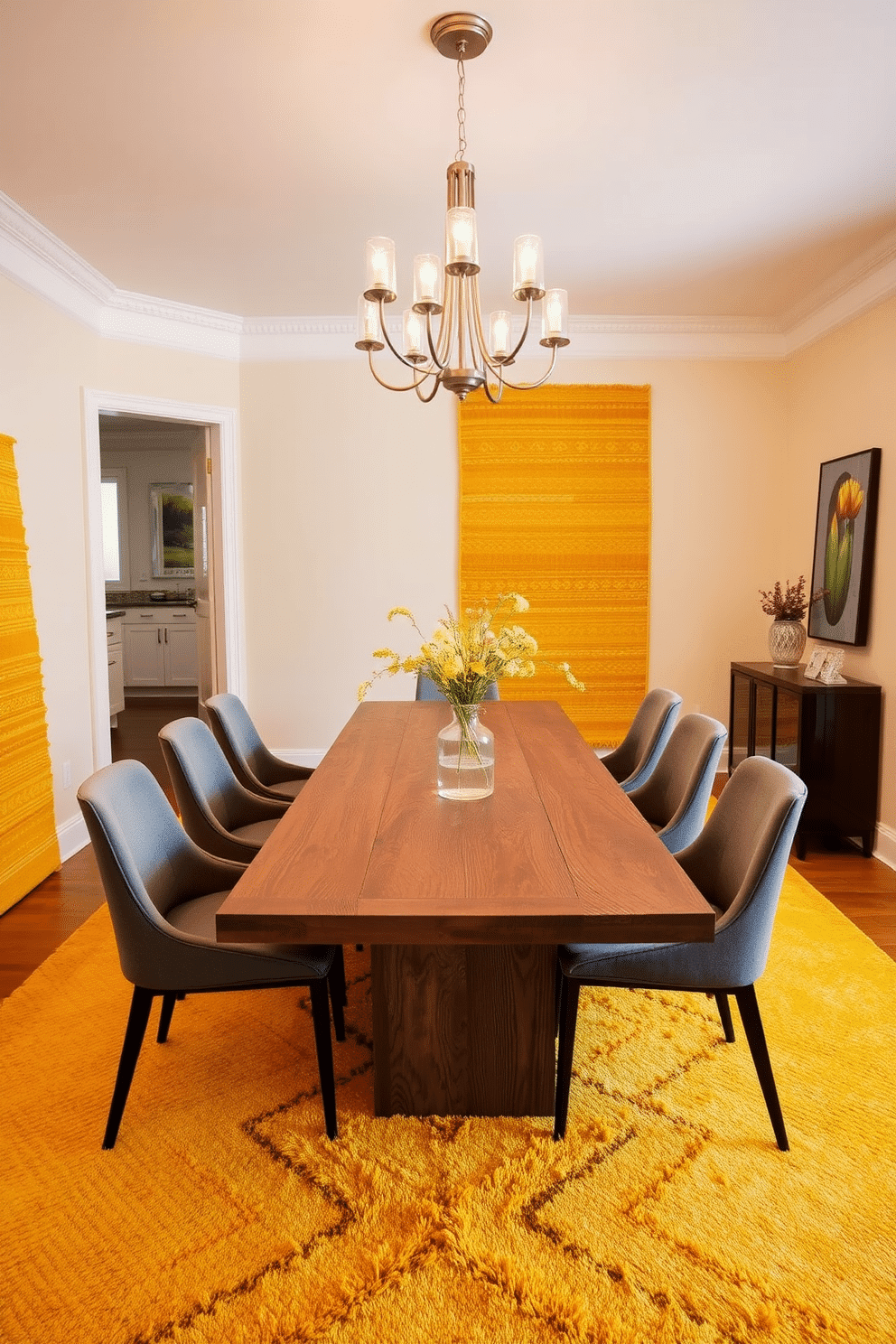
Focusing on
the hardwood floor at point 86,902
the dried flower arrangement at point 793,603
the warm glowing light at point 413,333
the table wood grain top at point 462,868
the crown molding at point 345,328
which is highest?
the crown molding at point 345,328

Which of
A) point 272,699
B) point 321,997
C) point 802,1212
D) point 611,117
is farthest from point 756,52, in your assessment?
point 272,699

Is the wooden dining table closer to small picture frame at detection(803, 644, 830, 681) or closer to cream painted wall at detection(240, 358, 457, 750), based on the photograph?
small picture frame at detection(803, 644, 830, 681)

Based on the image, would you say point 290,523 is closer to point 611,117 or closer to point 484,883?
point 611,117

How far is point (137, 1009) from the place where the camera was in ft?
6.29

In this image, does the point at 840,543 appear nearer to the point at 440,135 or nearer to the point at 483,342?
the point at 483,342

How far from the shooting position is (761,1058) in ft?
6.14

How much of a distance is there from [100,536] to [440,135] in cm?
255

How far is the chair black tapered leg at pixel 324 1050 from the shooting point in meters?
1.88

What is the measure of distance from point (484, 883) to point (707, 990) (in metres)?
0.66

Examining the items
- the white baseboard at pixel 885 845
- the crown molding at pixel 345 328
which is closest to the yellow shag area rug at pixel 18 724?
the crown molding at pixel 345 328

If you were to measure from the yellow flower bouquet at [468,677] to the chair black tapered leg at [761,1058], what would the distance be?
76 centimetres

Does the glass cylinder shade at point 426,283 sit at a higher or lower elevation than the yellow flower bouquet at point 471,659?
higher

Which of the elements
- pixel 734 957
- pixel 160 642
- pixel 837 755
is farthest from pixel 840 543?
pixel 160 642

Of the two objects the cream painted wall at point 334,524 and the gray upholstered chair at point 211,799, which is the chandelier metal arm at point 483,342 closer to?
the gray upholstered chair at point 211,799
